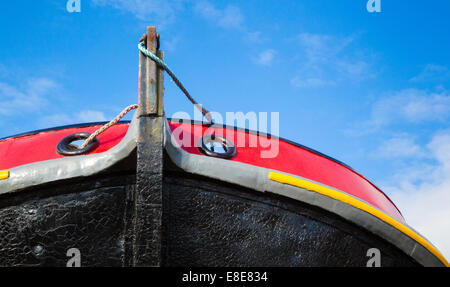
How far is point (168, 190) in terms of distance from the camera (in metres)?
2.94

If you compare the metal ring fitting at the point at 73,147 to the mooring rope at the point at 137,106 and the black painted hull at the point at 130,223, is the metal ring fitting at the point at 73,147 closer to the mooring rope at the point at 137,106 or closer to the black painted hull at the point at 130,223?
the mooring rope at the point at 137,106

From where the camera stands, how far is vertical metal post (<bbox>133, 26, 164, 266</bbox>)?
2.70 m

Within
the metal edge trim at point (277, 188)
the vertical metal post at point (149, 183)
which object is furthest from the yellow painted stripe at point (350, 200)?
the vertical metal post at point (149, 183)

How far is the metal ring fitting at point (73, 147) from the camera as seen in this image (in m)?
3.16

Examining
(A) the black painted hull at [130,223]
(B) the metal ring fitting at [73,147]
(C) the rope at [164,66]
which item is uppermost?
(C) the rope at [164,66]

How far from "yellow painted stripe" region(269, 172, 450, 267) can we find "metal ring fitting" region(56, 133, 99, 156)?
1.28 meters

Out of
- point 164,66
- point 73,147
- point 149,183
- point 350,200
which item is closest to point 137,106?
point 164,66

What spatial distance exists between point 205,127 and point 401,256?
6.24 feet

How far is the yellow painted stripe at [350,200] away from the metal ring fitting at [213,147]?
37 centimetres

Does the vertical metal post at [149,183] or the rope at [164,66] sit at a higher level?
the rope at [164,66]

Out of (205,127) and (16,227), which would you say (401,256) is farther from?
(16,227)

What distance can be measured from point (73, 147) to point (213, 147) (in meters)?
1.05

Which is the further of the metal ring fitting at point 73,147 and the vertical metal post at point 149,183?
the metal ring fitting at point 73,147
